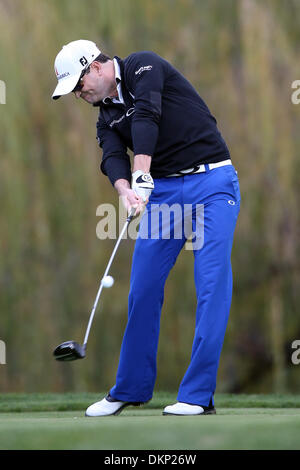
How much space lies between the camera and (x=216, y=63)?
9.55 metres

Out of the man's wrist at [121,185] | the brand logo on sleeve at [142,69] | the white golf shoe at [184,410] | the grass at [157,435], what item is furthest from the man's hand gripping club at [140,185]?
the grass at [157,435]

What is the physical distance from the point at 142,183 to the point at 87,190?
4.76 m

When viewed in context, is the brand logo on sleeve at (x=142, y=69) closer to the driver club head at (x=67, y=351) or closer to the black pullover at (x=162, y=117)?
the black pullover at (x=162, y=117)

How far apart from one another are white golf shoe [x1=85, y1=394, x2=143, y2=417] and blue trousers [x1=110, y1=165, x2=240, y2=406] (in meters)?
0.03

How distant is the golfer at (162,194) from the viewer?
4.60 m

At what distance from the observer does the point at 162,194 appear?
481 centimetres

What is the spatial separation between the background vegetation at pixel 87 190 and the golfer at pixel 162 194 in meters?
4.35

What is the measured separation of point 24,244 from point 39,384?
4.42ft

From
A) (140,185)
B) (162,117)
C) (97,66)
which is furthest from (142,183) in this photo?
(97,66)

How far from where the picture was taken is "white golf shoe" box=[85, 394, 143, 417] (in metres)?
4.77

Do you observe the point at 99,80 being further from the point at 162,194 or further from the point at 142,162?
the point at 162,194

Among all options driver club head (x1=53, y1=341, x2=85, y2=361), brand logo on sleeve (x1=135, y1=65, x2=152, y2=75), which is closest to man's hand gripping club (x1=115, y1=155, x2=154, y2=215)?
brand logo on sleeve (x1=135, y1=65, x2=152, y2=75)
